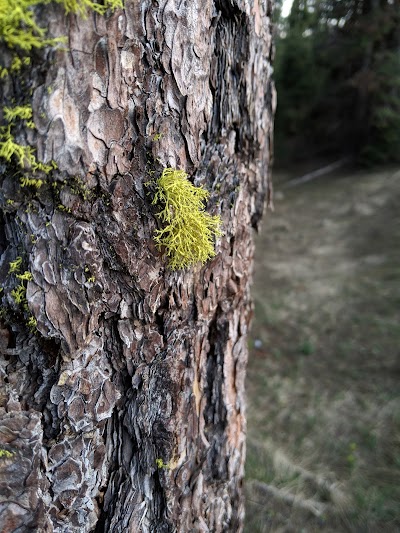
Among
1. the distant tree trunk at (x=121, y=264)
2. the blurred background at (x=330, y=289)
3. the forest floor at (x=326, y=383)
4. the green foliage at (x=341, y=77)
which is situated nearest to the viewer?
the distant tree trunk at (x=121, y=264)

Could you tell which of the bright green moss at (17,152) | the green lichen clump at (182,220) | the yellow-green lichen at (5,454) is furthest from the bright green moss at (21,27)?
the yellow-green lichen at (5,454)

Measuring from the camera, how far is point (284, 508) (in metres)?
2.75

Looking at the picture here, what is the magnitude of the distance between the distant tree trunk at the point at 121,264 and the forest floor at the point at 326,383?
2.00m

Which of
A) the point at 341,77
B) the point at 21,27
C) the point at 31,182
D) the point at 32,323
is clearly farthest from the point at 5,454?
the point at 341,77

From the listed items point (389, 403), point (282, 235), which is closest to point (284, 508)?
point (389, 403)

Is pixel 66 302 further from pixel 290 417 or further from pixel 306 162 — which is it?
pixel 306 162

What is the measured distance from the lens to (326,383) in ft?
13.2

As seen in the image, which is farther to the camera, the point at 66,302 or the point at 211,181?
the point at 211,181

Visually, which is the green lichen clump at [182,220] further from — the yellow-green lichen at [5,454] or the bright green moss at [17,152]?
the yellow-green lichen at [5,454]

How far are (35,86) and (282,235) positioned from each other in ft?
25.9

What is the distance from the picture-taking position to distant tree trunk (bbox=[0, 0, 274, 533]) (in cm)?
81

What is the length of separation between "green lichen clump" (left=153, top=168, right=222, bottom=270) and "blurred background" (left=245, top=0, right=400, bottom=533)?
243 cm

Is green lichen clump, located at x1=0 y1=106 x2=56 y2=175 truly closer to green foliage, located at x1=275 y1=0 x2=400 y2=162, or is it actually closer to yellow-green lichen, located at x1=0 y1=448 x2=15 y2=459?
yellow-green lichen, located at x1=0 y1=448 x2=15 y2=459

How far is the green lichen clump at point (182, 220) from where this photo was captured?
35.4 inches
